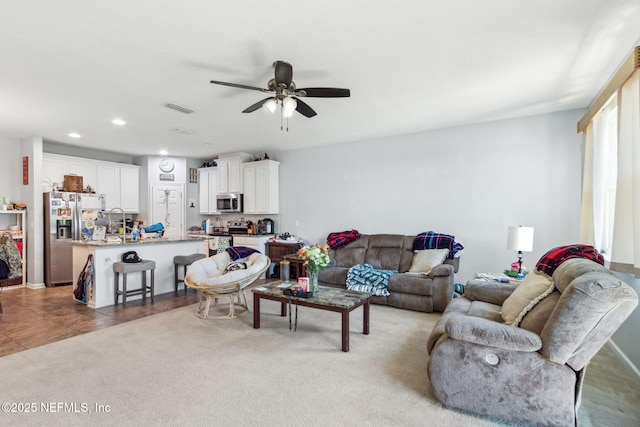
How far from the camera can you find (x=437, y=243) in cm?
479

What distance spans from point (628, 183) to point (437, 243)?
8.37 feet

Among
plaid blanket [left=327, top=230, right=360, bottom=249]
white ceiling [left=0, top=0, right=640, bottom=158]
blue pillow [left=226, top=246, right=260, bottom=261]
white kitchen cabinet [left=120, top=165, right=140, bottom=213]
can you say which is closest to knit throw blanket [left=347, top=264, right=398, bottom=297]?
plaid blanket [left=327, top=230, right=360, bottom=249]

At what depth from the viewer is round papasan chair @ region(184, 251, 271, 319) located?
3.67 m

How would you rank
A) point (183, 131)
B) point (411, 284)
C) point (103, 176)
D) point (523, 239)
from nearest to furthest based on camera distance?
point (523, 239)
point (411, 284)
point (183, 131)
point (103, 176)

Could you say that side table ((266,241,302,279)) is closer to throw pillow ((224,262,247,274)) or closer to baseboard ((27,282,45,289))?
throw pillow ((224,262,247,274))

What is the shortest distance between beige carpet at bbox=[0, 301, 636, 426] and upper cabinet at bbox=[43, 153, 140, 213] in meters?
4.25

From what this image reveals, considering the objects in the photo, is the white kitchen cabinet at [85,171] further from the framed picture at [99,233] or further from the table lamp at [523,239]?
the table lamp at [523,239]

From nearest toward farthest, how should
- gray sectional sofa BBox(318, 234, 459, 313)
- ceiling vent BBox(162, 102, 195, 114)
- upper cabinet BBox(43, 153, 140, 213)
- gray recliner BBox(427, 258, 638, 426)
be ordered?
gray recliner BBox(427, 258, 638, 426), ceiling vent BBox(162, 102, 195, 114), gray sectional sofa BBox(318, 234, 459, 313), upper cabinet BBox(43, 153, 140, 213)

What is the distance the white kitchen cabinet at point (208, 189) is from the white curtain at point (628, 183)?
694cm

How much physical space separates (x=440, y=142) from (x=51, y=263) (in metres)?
7.08

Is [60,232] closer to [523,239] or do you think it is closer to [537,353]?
[537,353]

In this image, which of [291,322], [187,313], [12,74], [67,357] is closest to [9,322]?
[67,357]

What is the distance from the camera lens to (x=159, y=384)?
2.32m

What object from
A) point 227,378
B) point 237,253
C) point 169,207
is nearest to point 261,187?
point 237,253
